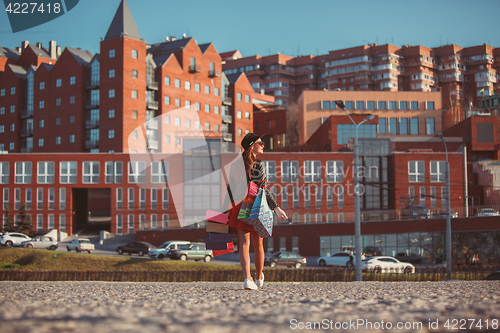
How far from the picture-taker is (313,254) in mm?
48250

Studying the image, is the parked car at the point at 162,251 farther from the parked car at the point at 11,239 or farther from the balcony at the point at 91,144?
the balcony at the point at 91,144

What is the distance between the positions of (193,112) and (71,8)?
231ft

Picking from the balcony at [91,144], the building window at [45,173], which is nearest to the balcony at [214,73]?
the balcony at [91,144]

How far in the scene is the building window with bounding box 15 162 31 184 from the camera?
57.9m

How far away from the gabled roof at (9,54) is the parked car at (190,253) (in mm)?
64642

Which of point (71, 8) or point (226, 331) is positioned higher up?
point (71, 8)

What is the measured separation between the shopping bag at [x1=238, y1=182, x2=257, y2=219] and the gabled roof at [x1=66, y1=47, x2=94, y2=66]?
6988 centimetres

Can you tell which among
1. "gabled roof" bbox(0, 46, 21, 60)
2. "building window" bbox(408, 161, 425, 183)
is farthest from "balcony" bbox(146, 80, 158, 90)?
"building window" bbox(408, 161, 425, 183)

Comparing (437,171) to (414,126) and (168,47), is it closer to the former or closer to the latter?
(414,126)

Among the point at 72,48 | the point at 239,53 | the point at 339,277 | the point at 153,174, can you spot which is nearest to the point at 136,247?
the point at 153,174

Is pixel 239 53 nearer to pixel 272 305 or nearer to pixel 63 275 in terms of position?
pixel 63 275

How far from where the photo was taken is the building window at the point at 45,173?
5800 cm

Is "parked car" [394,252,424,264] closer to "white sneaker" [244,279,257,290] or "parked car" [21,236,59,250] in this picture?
"parked car" [21,236,59,250]

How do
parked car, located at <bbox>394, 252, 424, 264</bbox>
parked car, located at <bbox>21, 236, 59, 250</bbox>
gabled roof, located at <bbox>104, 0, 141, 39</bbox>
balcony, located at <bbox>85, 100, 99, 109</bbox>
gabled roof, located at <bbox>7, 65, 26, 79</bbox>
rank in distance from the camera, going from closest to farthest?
parked car, located at <bbox>21, 236, 59, 250</bbox>
parked car, located at <bbox>394, 252, 424, 264</bbox>
gabled roof, located at <bbox>104, 0, 141, 39</bbox>
balcony, located at <bbox>85, 100, 99, 109</bbox>
gabled roof, located at <bbox>7, 65, 26, 79</bbox>
